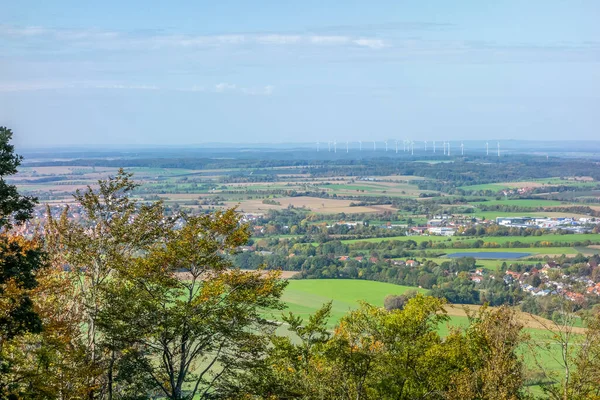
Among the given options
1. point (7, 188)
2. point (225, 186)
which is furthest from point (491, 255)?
point (225, 186)

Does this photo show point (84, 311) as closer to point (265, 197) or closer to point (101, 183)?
point (101, 183)

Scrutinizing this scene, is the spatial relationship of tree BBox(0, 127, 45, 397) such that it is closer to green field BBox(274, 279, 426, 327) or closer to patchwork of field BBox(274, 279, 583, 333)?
patchwork of field BBox(274, 279, 583, 333)

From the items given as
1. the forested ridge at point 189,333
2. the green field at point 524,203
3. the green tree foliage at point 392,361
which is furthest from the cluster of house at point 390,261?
the green field at point 524,203

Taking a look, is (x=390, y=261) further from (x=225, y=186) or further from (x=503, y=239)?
(x=225, y=186)

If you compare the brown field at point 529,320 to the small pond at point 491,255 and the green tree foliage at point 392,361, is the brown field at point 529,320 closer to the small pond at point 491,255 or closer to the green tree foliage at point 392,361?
the green tree foliage at point 392,361

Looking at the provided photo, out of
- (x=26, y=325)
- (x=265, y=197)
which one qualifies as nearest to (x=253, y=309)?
(x=26, y=325)
